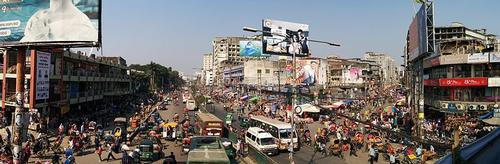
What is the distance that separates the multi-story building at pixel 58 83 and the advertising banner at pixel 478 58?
34457 mm

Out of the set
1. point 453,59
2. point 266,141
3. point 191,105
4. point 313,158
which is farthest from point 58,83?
point 453,59

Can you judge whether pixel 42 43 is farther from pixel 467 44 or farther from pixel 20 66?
pixel 467 44

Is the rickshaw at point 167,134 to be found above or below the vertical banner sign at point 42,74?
below

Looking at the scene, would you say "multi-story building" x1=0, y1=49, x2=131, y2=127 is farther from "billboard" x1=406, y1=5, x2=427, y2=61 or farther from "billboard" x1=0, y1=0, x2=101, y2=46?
"billboard" x1=406, y1=5, x2=427, y2=61

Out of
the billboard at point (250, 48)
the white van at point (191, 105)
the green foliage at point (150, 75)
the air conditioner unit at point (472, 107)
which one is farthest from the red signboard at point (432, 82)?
the green foliage at point (150, 75)

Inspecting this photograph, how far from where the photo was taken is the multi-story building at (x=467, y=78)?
3553 cm

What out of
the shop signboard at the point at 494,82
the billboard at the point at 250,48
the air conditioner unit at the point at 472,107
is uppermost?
the billboard at the point at 250,48

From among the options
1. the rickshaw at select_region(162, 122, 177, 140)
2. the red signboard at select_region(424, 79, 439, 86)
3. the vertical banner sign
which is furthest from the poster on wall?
the vertical banner sign

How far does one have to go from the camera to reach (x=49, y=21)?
24.3 metres

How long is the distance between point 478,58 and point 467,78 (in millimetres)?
2111

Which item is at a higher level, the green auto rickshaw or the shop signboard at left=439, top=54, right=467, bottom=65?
the shop signboard at left=439, top=54, right=467, bottom=65

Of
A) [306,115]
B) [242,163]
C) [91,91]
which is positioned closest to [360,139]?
[242,163]

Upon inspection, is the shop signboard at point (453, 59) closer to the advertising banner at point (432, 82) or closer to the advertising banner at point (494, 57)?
the advertising banner at point (494, 57)

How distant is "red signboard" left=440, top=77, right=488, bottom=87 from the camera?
35844 mm
